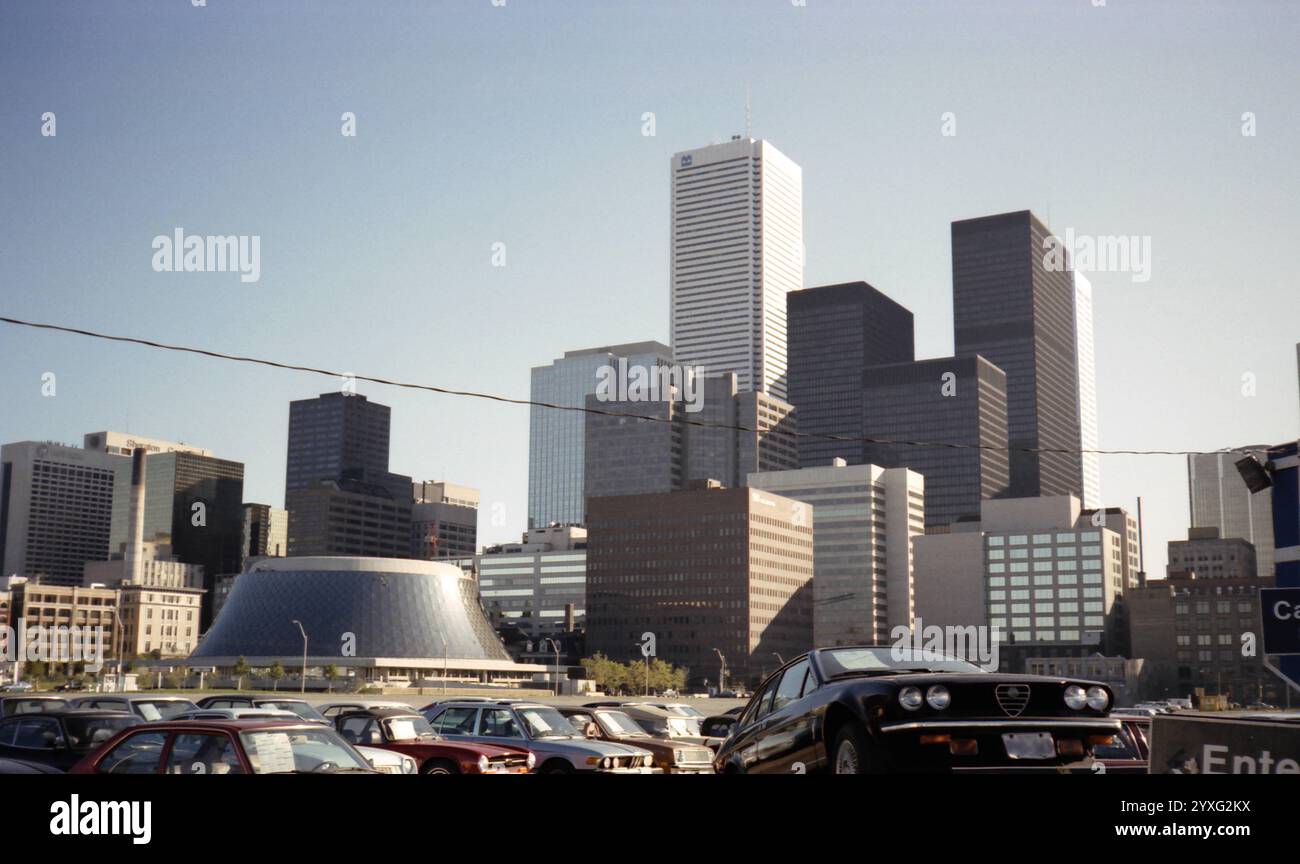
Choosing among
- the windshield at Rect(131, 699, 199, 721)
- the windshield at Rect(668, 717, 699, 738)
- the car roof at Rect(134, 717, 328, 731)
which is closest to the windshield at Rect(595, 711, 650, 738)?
the windshield at Rect(668, 717, 699, 738)

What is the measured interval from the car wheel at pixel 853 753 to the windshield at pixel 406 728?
10.7 meters

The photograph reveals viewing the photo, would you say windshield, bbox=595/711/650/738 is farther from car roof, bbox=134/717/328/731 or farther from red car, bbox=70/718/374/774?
car roof, bbox=134/717/328/731

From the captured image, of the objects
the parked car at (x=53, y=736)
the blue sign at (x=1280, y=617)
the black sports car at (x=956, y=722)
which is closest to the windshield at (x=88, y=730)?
the parked car at (x=53, y=736)

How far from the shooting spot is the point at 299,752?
10.9 meters

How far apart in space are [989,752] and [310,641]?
528ft

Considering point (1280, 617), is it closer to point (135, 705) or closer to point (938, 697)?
point (938, 697)

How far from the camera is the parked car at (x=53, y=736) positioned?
52.4ft

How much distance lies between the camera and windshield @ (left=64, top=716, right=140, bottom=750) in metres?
16.3

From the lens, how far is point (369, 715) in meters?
20.1

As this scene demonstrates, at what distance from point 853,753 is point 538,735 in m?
10.6

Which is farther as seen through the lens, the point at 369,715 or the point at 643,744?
the point at 643,744
